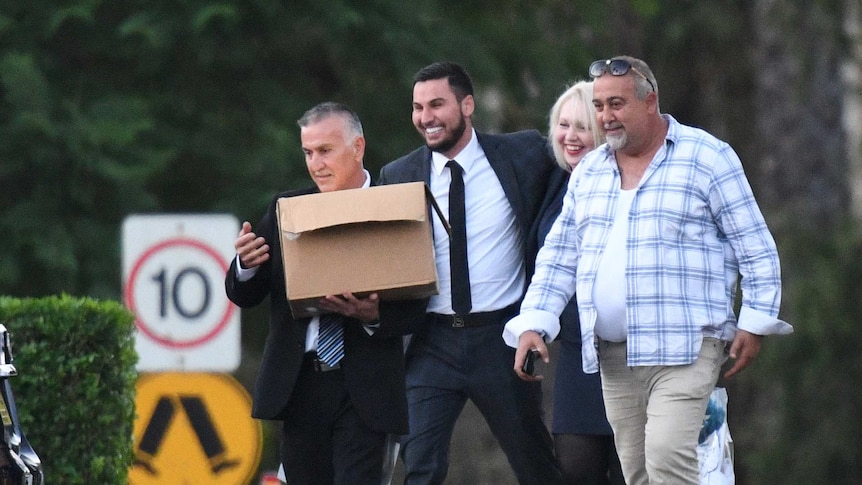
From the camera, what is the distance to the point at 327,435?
274 inches

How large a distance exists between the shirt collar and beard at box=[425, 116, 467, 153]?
0.04 m

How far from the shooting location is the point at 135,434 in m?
8.35

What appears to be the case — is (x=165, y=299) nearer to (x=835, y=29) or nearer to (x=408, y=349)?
(x=408, y=349)

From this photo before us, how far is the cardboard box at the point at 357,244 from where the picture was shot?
6.69 m

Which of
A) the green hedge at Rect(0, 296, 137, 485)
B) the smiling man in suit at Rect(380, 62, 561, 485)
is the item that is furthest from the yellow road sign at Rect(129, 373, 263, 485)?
the smiling man in suit at Rect(380, 62, 561, 485)

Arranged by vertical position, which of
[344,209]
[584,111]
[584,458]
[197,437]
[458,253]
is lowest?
[584,458]

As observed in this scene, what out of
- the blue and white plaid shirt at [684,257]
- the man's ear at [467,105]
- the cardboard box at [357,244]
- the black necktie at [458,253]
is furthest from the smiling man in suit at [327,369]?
the man's ear at [467,105]

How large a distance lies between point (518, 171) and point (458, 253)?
46 centimetres

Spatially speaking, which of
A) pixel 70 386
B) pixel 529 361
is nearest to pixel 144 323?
pixel 70 386

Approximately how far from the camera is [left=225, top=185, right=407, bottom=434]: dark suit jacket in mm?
6863

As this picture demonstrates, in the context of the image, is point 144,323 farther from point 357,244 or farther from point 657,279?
point 657,279

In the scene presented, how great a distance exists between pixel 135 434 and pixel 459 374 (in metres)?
1.49

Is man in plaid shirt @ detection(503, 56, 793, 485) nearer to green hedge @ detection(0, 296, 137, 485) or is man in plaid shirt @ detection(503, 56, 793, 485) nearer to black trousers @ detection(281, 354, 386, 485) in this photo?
black trousers @ detection(281, 354, 386, 485)

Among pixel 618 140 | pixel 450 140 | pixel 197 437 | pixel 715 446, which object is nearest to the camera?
pixel 618 140
